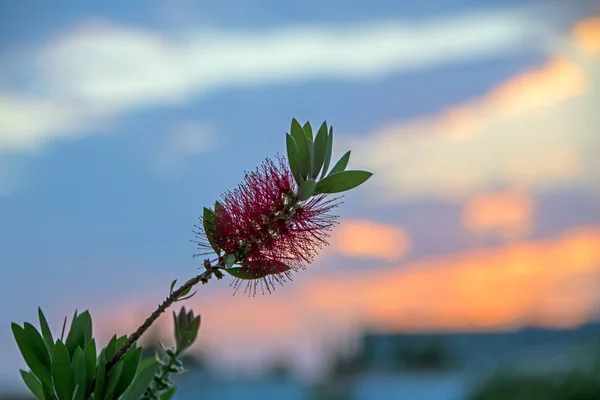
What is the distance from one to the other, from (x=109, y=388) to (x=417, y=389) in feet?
40.1

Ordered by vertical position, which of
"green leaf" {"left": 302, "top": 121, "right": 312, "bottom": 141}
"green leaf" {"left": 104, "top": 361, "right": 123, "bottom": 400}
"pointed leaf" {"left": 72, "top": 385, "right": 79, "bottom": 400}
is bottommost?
A: "pointed leaf" {"left": 72, "top": 385, "right": 79, "bottom": 400}

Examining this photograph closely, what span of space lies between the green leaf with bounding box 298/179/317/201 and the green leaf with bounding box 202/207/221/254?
0.27 ft

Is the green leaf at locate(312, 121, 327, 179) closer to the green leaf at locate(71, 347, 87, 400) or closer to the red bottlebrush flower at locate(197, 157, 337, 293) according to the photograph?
the red bottlebrush flower at locate(197, 157, 337, 293)

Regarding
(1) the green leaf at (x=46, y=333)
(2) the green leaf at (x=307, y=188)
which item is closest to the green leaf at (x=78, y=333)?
(1) the green leaf at (x=46, y=333)

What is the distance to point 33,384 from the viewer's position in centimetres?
74

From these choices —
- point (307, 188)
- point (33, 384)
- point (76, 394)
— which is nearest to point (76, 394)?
point (76, 394)

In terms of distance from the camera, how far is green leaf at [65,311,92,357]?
73 centimetres

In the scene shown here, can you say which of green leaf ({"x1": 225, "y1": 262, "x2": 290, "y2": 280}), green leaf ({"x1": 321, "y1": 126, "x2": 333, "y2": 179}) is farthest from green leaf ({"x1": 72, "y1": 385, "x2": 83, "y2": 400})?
green leaf ({"x1": 321, "y1": 126, "x2": 333, "y2": 179})

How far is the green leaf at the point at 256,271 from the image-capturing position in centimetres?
67

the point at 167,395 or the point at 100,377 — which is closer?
the point at 100,377

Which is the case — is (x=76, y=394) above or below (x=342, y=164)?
below

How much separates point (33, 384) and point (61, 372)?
0.09 metres

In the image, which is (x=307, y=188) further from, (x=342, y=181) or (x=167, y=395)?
(x=167, y=395)

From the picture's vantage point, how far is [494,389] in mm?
8828
